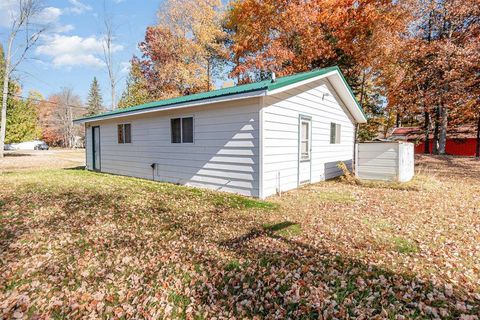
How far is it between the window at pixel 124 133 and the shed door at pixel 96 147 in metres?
2.34

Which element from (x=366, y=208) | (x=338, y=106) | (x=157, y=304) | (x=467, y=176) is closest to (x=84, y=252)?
(x=157, y=304)

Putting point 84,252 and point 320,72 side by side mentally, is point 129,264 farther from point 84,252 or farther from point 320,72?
point 320,72

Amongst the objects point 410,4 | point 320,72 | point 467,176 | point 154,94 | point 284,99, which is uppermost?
point 410,4

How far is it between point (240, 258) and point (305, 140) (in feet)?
18.6

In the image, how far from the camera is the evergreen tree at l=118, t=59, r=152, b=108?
945 inches

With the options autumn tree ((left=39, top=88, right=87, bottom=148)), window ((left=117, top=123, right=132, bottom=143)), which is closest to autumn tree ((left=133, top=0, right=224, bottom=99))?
window ((left=117, top=123, right=132, bottom=143))

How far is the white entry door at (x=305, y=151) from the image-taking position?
8250mm

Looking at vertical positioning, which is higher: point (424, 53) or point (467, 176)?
point (424, 53)

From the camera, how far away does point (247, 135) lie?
683cm

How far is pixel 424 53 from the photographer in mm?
16516

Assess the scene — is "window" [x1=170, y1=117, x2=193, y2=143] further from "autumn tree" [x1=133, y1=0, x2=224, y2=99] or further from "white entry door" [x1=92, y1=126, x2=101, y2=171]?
"autumn tree" [x1=133, y1=0, x2=224, y2=99]

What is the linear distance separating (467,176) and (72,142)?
2330 inches

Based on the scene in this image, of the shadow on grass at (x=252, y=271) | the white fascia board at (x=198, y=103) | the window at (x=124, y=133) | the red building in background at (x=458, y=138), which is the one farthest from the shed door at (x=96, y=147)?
the red building in background at (x=458, y=138)

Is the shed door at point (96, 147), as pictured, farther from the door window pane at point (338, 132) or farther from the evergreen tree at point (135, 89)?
the door window pane at point (338, 132)
